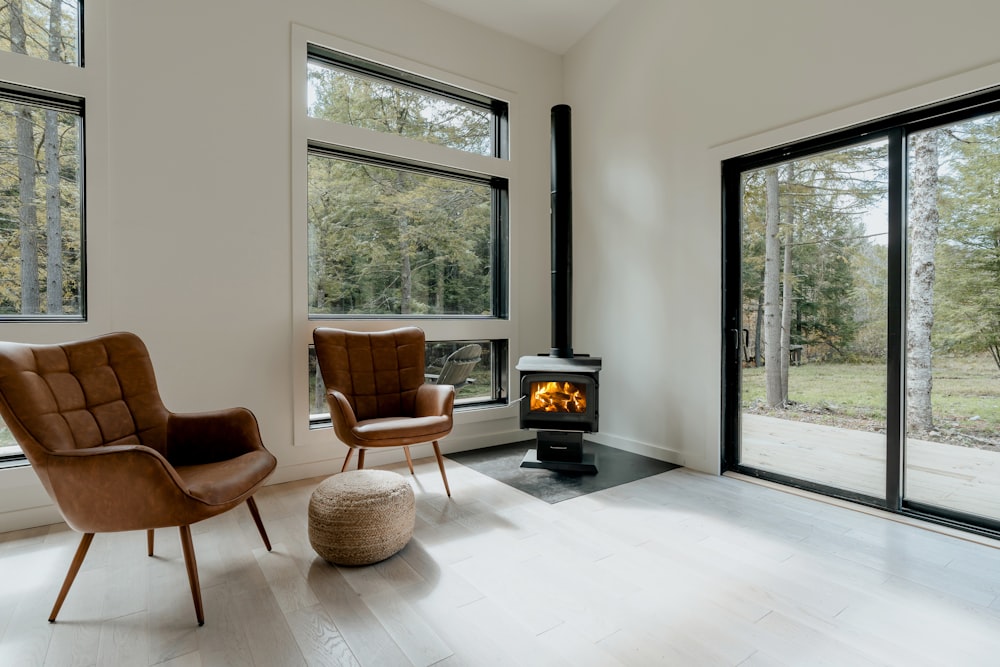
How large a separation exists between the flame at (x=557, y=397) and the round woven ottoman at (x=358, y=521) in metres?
1.44

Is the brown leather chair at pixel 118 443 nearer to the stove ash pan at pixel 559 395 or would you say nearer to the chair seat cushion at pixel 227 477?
the chair seat cushion at pixel 227 477

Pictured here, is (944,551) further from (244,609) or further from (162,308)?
(162,308)

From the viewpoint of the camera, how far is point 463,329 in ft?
13.3

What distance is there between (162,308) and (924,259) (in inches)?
Answer: 159

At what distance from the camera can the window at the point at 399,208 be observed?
3.38 m

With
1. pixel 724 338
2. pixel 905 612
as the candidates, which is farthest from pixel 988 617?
pixel 724 338

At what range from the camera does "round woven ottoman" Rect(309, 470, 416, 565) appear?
209 centimetres

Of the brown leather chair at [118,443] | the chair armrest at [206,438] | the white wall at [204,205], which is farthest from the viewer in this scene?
the white wall at [204,205]

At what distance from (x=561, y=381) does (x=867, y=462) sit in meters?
1.77

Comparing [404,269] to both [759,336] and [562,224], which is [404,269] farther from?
[759,336]

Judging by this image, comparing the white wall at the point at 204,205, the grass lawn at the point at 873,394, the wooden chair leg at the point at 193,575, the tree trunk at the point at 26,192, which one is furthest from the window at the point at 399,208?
the grass lawn at the point at 873,394

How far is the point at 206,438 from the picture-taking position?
2.25 meters

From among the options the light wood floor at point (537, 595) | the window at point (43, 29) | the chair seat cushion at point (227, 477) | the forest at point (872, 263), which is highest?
the window at point (43, 29)

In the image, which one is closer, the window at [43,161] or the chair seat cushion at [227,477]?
the chair seat cushion at [227,477]
